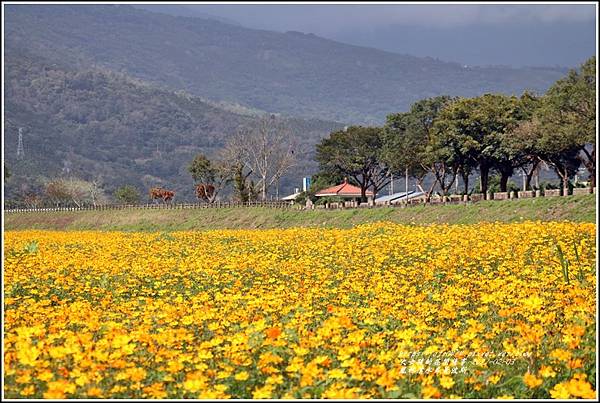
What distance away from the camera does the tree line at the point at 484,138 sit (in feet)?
167

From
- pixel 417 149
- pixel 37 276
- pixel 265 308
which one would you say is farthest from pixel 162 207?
pixel 265 308

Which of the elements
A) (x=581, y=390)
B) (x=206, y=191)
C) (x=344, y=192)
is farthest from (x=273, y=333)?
(x=206, y=191)

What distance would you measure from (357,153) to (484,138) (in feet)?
84.3

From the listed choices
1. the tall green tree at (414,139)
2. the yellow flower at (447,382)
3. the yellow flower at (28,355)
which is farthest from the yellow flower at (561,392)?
the tall green tree at (414,139)

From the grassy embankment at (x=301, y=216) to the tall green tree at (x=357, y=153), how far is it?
15.8 m

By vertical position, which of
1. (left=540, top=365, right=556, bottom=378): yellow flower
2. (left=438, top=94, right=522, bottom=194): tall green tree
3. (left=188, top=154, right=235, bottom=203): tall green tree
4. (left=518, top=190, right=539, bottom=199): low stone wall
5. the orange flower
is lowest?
(left=540, top=365, right=556, bottom=378): yellow flower

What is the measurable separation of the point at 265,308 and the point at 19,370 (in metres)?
3.39

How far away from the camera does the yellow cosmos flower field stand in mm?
7871

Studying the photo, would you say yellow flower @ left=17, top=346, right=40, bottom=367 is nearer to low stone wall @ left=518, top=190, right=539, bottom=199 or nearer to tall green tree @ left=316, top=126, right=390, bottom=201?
low stone wall @ left=518, top=190, right=539, bottom=199

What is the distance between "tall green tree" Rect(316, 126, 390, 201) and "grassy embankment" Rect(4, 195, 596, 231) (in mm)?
15765

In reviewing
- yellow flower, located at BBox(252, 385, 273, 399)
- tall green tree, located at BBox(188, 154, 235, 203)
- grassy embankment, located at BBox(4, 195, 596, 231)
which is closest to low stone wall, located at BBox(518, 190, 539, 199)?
grassy embankment, located at BBox(4, 195, 596, 231)

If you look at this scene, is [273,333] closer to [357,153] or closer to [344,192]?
[357,153]

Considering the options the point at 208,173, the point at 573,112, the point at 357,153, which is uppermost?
the point at 573,112

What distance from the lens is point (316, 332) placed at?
374 inches
